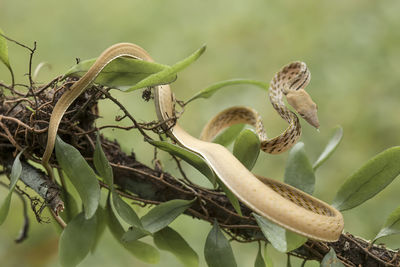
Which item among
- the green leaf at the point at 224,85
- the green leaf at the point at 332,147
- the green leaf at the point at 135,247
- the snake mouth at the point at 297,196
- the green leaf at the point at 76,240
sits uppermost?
the green leaf at the point at 224,85

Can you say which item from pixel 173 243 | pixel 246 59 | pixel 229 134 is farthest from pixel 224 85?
pixel 246 59

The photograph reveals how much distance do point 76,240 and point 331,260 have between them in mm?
501

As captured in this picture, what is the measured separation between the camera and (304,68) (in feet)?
3.55

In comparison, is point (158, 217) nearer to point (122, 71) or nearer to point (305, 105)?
point (122, 71)

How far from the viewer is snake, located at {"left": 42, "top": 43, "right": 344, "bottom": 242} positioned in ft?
2.65

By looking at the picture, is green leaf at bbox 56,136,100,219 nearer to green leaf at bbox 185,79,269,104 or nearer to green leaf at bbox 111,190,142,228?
green leaf at bbox 111,190,142,228

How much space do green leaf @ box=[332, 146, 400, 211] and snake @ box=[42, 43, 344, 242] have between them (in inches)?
3.2

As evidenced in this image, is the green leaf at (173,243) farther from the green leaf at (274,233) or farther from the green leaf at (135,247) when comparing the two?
the green leaf at (274,233)

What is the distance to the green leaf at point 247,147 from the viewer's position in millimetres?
898

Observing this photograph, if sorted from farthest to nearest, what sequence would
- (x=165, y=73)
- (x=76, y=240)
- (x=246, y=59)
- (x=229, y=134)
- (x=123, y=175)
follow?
(x=246, y=59) < (x=229, y=134) < (x=123, y=175) < (x=76, y=240) < (x=165, y=73)

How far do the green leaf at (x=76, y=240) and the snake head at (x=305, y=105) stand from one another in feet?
1.73

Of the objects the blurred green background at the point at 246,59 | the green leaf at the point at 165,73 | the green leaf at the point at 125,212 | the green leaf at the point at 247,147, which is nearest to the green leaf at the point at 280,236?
the green leaf at the point at 247,147

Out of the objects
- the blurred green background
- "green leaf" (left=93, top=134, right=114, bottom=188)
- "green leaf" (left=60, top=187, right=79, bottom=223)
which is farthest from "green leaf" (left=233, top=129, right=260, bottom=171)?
the blurred green background

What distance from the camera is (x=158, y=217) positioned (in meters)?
0.92
